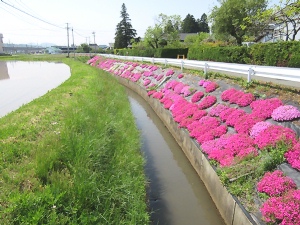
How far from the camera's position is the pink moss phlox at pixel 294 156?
453 centimetres

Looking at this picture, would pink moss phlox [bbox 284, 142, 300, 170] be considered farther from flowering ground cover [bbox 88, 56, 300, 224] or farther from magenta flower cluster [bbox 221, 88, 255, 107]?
magenta flower cluster [bbox 221, 88, 255, 107]

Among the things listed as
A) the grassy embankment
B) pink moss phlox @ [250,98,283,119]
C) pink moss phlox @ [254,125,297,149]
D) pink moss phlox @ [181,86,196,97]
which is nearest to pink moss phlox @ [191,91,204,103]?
pink moss phlox @ [181,86,196,97]

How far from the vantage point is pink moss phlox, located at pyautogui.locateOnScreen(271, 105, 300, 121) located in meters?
5.67

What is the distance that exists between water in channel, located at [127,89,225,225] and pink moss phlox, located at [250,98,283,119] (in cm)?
246

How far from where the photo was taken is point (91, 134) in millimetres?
6332

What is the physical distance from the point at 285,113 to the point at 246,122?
3.20 feet

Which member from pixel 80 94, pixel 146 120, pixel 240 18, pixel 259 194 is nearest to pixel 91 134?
pixel 259 194

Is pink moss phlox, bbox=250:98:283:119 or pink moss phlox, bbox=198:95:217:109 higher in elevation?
pink moss phlox, bbox=250:98:283:119

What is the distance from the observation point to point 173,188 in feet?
22.1

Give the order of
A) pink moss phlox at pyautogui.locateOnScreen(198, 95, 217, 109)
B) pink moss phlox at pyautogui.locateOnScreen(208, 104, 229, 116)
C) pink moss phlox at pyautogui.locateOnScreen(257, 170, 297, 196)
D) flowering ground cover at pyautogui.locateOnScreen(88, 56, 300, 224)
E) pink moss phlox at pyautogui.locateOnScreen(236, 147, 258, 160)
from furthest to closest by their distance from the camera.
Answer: pink moss phlox at pyautogui.locateOnScreen(198, 95, 217, 109), pink moss phlox at pyautogui.locateOnScreen(208, 104, 229, 116), pink moss phlox at pyautogui.locateOnScreen(236, 147, 258, 160), flowering ground cover at pyautogui.locateOnScreen(88, 56, 300, 224), pink moss phlox at pyautogui.locateOnScreen(257, 170, 297, 196)

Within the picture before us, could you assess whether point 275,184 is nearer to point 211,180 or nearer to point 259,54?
point 211,180

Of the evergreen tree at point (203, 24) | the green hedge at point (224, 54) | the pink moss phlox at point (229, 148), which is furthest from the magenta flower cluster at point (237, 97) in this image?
the evergreen tree at point (203, 24)

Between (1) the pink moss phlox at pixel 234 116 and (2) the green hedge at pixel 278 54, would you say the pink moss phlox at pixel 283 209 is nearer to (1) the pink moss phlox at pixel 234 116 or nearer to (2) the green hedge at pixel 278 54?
(1) the pink moss phlox at pixel 234 116

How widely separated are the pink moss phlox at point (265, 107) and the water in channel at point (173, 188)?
246cm
